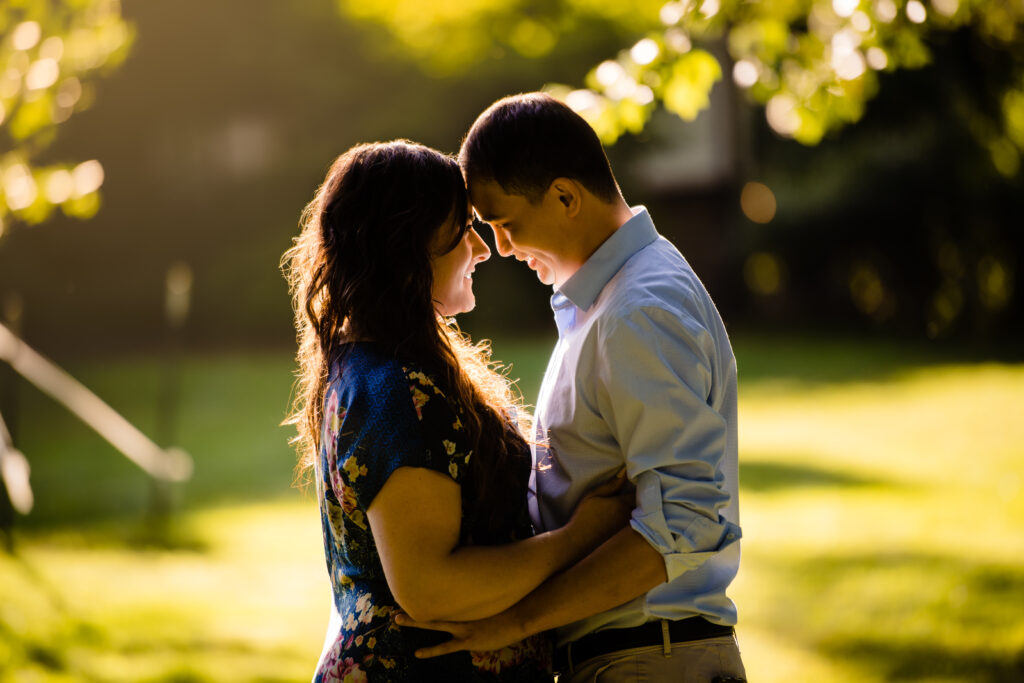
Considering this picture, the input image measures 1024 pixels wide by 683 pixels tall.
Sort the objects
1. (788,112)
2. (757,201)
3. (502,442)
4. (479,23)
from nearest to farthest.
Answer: (502,442) < (788,112) < (479,23) < (757,201)

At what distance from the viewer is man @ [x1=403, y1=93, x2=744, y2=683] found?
187 centimetres

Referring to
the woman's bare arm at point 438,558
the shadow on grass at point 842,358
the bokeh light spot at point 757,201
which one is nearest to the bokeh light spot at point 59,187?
the woman's bare arm at point 438,558

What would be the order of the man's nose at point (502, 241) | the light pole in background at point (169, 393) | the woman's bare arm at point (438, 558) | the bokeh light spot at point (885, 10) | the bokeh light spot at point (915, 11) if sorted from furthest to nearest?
the light pole in background at point (169, 393) < the bokeh light spot at point (885, 10) < the bokeh light spot at point (915, 11) < the man's nose at point (502, 241) < the woman's bare arm at point (438, 558)

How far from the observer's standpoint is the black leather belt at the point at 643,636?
203 centimetres

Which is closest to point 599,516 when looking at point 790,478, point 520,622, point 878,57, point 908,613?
point 520,622

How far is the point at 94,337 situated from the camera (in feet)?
70.3

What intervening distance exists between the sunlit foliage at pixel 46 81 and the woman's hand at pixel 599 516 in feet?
12.6

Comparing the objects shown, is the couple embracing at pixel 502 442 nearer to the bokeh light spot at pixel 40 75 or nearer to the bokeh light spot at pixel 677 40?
the bokeh light spot at pixel 677 40

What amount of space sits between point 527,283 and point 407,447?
2042 centimetres

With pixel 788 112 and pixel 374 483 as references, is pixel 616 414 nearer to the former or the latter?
pixel 374 483

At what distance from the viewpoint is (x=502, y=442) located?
6.42 feet

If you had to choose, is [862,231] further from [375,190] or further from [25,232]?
[375,190]

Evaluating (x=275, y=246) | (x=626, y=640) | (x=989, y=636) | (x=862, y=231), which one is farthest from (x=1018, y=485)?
(x=275, y=246)

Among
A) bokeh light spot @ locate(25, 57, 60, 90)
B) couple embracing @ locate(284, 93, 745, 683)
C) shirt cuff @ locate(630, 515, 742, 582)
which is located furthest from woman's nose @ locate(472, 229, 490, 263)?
bokeh light spot @ locate(25, 57, 60, 90)
